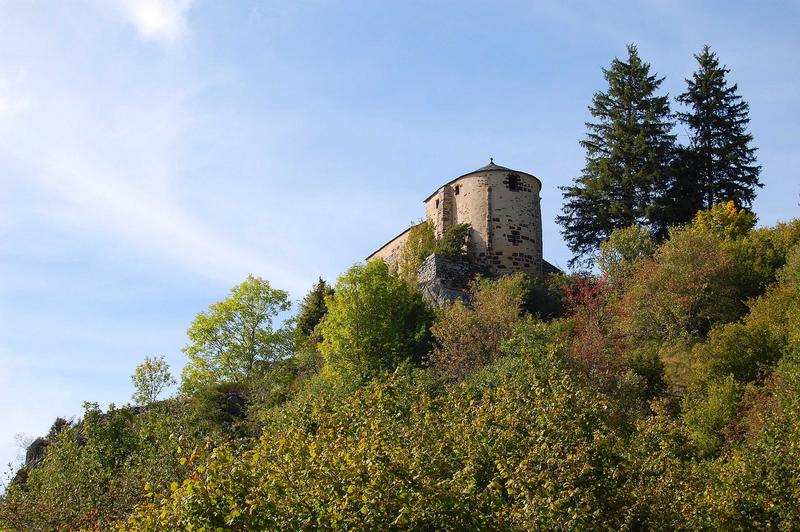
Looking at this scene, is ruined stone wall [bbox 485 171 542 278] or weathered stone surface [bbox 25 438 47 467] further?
weathered stone surface [bbox 25 438 47 467]

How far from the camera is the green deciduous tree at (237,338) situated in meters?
46.8

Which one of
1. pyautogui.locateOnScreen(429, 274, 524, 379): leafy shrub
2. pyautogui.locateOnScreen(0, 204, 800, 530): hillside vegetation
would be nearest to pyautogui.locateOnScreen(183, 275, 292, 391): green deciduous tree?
pyautogui.locateOnScreen(0, 204, 800, 530): hillside vegetation

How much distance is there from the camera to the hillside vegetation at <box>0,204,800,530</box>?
40.5 ft

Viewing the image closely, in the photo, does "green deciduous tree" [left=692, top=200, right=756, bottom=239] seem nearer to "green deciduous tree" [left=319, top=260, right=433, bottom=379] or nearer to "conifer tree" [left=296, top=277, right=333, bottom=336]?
"green deciduous tree" [left=319, top=260, right=433, bottom=379]

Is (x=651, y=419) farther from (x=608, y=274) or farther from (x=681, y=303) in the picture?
(x=608, y=274)

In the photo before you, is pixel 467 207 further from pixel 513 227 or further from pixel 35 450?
pixel 35 450

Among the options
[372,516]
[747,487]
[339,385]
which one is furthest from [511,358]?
[372,516]

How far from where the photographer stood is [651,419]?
59.3ft

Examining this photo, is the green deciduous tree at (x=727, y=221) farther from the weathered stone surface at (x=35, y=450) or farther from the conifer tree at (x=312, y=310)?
the weathered stone surface at (x=35, y=450)

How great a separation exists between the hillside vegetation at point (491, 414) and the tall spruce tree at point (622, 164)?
4.06 metres

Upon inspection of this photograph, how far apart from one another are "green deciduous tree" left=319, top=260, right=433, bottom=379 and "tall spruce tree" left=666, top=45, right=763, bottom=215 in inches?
539

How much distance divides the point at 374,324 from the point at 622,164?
1517 centimetres

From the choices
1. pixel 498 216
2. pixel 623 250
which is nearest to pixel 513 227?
pixel 498 216

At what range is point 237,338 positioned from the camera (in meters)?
48.1
